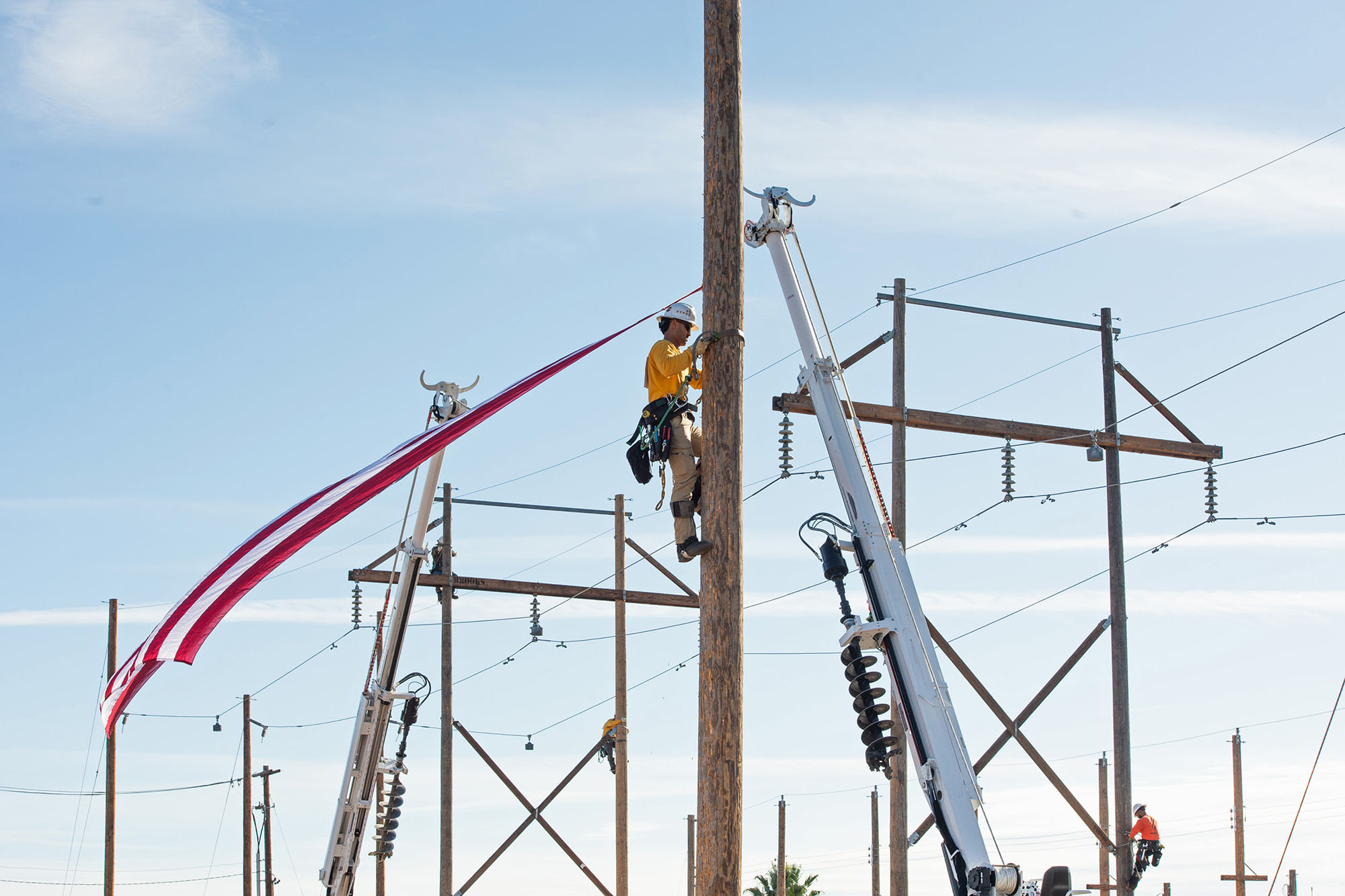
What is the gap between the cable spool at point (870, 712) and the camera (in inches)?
339

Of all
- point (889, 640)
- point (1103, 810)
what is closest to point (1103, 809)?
point (1103, 810)

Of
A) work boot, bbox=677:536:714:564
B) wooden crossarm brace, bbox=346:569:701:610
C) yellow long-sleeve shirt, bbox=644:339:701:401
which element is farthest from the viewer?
wooden crossarm brace, bbox=346:569:701:610

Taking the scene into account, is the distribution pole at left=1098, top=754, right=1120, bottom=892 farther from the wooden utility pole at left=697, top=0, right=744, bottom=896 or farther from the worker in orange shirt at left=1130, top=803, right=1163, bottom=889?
the wooden utility pole at left=697, top=0, right=744, bottom=896

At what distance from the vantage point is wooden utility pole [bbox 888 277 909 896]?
15750 millimetres

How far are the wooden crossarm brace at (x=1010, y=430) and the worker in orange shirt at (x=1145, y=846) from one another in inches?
172

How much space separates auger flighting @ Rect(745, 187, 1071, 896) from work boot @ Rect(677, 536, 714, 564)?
104cm

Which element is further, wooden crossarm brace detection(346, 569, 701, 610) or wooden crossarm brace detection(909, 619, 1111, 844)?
wooden crossarm brace detection(346, 569, 701, 610)

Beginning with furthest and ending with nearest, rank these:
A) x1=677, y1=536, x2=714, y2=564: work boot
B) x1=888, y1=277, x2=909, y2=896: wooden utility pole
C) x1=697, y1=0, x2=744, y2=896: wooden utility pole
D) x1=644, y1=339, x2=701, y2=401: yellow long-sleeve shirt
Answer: x1=888, y1=277, x2=909, y2=896: wooden utility pole < x1=644, y1=339, x2=701, y2=401: yellow long-sleeve shirt < x1=677, y1=536, x2=714, y2=564: work boot < x1=697, y1=0, x2=744, y2=896: wooden utility pole

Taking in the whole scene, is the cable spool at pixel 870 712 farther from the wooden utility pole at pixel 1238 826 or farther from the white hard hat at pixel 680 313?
the wooden utility pole at pixel 1238 826

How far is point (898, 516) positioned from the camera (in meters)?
16.7

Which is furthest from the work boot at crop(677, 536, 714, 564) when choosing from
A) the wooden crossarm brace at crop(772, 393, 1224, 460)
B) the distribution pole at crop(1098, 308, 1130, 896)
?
the distribution pole at crop(1098, 308, 1130, 896)

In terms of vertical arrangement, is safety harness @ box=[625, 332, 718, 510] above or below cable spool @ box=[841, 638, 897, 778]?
above

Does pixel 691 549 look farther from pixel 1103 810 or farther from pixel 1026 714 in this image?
pixel 1103 810

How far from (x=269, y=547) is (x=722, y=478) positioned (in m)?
3.05
